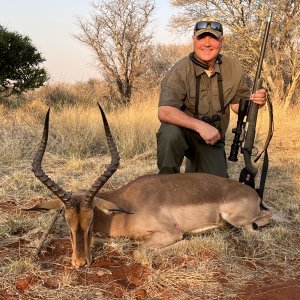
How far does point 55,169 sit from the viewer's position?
7020mm

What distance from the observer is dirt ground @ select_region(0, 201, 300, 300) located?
3014 mm

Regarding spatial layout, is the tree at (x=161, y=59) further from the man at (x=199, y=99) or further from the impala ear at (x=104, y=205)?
the impala ear at (x=104, y=205)

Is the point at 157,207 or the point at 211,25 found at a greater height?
the point at 211,25

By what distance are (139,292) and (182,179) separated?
155 centimetres

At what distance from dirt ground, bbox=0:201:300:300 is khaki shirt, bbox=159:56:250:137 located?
210 centimetres

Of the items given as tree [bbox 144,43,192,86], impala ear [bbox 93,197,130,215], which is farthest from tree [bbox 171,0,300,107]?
impala ear [bbox 93,197,130,215]

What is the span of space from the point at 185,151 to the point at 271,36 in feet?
42.3

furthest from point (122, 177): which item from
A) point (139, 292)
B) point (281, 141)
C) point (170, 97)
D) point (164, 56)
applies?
point (164, 56)

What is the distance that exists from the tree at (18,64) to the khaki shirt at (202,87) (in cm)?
901

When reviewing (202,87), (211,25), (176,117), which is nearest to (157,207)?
(176,117)

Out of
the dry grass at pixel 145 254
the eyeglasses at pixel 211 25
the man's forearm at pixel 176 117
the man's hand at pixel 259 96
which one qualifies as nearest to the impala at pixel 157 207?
the dry grass at pixel 145 254

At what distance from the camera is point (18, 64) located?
13.3 meters

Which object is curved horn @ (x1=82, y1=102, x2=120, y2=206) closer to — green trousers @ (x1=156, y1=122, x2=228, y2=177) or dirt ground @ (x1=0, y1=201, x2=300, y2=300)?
dirt ground @ (x1=0, y1=201, x2=300, y2=300)

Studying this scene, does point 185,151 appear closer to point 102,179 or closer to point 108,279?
point 102,179
